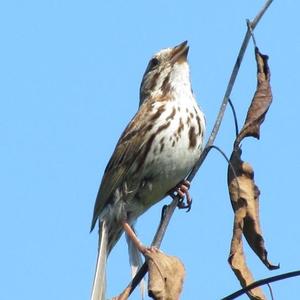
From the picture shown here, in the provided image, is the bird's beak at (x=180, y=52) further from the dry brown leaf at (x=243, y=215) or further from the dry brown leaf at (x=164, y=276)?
the dry brown leaf at (x=164, y=276)

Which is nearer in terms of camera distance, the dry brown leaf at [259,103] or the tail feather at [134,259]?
the dry brown leaf at [259,103]

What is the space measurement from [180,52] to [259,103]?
2482 mm

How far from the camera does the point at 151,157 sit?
18.2 feet

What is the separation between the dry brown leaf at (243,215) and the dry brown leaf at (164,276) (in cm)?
26

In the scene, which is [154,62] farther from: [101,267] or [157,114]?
[101,267]

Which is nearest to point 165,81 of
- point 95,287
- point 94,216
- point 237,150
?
point 94,216

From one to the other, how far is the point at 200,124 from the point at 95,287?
1.31m

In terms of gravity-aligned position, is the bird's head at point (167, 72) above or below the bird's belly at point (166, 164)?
above

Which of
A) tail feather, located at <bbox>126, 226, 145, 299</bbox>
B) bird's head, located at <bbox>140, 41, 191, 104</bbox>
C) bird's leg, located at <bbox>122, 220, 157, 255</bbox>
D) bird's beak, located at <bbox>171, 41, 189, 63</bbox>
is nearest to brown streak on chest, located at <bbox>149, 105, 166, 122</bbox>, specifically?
bird's head, located at <bbox>140, 41, 191, 104</bbox>

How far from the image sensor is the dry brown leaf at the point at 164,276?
129 inches

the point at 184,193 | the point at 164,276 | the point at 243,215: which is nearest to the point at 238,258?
the point at 243,215

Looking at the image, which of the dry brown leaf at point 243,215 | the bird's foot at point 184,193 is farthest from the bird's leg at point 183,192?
the dry brown leaf at point 243,215

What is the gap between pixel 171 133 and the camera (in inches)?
216

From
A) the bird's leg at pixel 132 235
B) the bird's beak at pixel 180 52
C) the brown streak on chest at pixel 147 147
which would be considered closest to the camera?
the bird's leg at pixel 132 235
